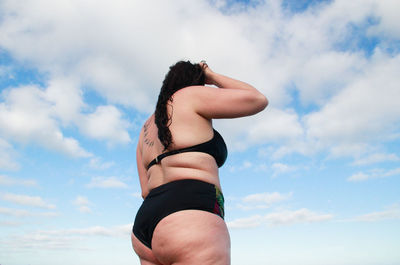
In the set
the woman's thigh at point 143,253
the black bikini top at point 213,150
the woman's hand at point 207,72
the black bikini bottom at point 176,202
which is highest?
the woman's hand at point 207,72

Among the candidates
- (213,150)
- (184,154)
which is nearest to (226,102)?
(213,150)

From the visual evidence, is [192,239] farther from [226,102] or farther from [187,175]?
[226,102]

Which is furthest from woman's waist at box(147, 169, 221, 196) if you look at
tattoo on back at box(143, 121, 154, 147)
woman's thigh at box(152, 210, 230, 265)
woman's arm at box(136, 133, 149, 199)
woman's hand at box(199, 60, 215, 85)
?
woman's hand at box(199, 60, 215, 85)

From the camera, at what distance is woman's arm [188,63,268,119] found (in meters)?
2.81

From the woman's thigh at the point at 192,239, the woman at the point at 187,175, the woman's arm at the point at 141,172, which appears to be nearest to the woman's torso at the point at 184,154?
the woman at the point at 187,175

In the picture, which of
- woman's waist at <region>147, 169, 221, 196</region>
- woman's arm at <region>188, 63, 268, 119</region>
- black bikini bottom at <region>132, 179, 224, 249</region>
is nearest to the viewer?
black bikini bottom at <region>132, 179, 224, 249</region>

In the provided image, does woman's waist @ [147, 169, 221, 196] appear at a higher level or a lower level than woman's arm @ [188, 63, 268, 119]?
lower

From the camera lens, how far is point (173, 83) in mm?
3256

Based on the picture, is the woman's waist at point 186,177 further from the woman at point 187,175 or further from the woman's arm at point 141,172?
the woman's arm at point 141,172

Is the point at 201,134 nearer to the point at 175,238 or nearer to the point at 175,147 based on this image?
the point at 175,147

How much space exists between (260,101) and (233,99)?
0.29 metres

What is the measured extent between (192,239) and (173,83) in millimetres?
1575

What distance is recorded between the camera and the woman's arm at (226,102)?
9.23 ft

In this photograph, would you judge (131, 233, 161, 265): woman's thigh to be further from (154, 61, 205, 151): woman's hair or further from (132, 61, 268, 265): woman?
(154, 61, 205, 151): woman's hair
